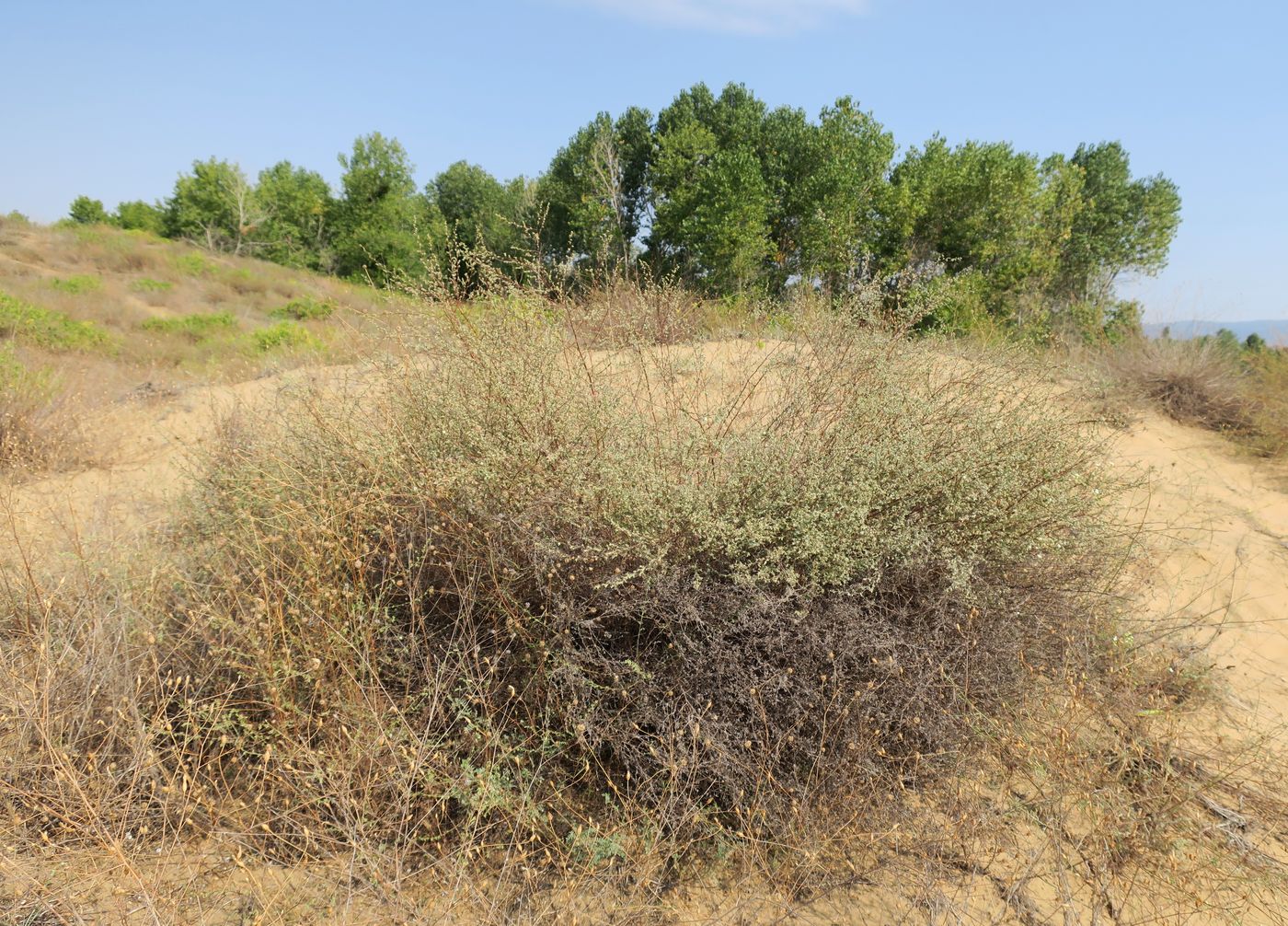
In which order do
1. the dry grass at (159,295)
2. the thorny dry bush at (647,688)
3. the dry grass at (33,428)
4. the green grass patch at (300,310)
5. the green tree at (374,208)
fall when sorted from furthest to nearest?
1. the green tree at (374,208)
2. the green grass patch at (300,310)
3. the dry grass at (159,295)
4. the dry grass at (33,428)
5. the thorny dry bush at (647,688)

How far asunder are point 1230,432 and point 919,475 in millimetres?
6188

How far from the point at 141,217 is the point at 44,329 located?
1122 inches

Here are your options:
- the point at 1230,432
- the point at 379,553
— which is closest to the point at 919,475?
the point at 379,553

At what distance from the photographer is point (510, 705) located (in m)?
2.41

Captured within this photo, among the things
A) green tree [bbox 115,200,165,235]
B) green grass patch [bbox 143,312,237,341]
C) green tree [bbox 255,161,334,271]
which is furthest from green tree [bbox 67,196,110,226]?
green grass patch [bbox 143,312,237,341]

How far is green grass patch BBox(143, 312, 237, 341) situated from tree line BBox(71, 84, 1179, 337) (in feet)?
10.2

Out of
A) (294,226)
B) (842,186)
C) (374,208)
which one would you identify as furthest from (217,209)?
(842,186)

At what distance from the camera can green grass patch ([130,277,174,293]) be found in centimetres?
1552

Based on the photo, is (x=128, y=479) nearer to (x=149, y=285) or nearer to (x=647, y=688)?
(x=647, y=688)

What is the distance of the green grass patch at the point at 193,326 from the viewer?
12.0m

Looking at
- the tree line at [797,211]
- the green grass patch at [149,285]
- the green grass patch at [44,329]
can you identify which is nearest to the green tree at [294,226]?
the tree line at [797,211]

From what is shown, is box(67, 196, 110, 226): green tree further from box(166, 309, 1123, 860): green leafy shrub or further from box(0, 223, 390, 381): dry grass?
box(166, 309, 1123, 860): green leafy shrub

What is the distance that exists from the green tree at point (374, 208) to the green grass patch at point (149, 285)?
1006 cm

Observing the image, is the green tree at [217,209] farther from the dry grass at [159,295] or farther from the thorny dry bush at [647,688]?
the thorny dry bush at [647,688]
